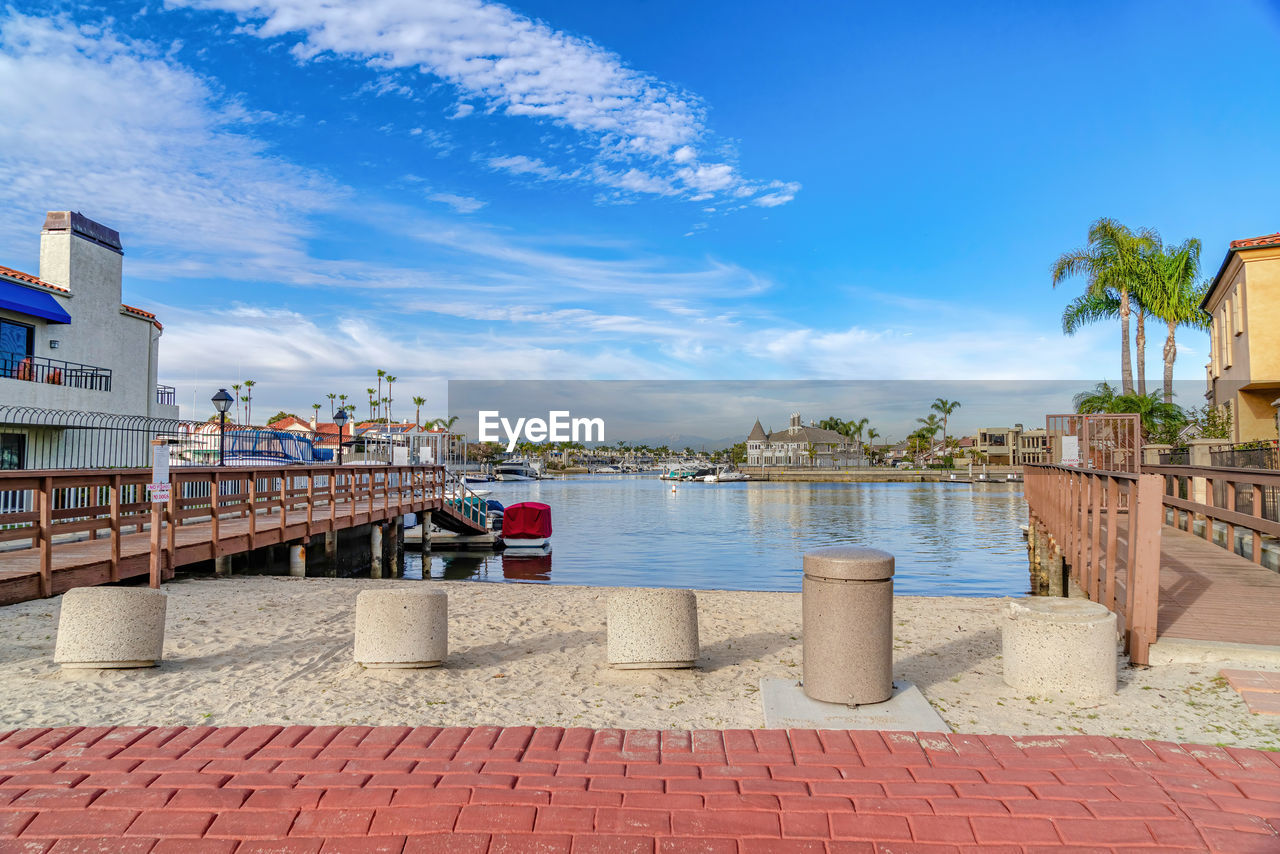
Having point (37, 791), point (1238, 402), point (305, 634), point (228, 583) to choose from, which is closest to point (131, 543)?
point (228, 583)

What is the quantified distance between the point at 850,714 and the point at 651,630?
1937 mm

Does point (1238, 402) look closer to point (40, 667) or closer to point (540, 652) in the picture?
point (540, 652)

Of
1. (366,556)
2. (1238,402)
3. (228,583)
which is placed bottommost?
(366,556)

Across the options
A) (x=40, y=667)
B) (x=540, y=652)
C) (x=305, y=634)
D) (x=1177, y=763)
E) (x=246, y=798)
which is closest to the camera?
(x=246, y=798)

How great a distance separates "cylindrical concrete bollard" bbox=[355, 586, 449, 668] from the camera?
22.6 feet

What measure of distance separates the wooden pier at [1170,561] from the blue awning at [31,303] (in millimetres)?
26083

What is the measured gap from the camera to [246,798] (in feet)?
13.5

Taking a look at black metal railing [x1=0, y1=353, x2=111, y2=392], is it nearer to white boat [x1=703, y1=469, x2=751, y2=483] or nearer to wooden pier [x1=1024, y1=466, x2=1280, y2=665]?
wooden pier [x1=1024, y1=466, x2=1280, y2=665]

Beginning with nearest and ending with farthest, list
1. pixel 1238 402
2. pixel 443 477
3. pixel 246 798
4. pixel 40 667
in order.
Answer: pixel 246 798
pixel 40 667
pixel 1238 402
pixel 443 477

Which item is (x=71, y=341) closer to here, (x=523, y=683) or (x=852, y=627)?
(x=523, y=683)

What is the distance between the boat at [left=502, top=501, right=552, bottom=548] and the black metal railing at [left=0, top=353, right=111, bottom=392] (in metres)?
14.2

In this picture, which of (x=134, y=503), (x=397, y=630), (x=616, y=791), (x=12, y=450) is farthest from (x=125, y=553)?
(x=12, y=450)

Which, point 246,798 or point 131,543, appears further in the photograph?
point 131,543

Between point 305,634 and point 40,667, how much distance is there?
7.85ft
